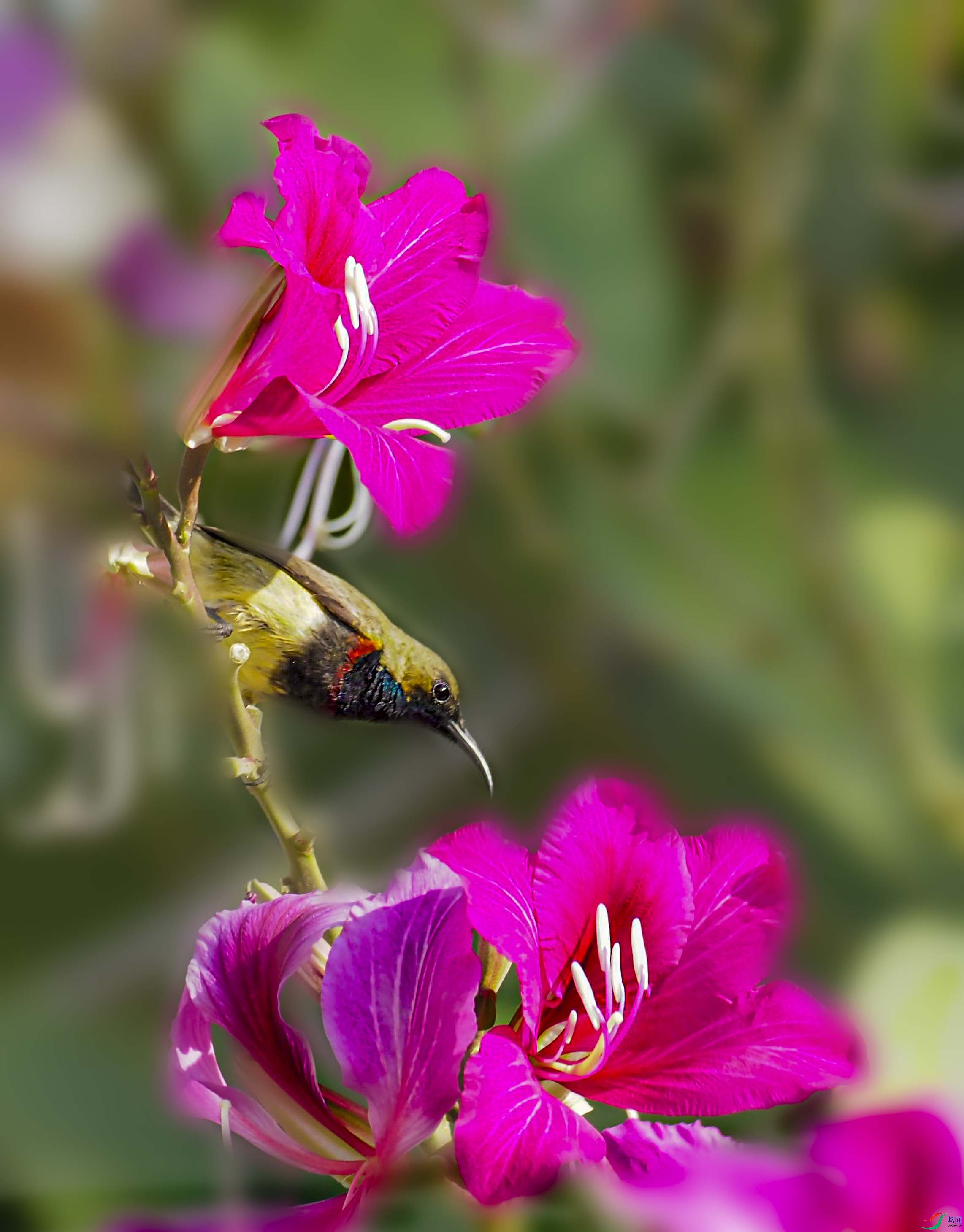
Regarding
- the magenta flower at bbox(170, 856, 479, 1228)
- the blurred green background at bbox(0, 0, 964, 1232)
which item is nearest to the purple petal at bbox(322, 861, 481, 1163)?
the magenta flower at bbox(170, 856, 479, 1228)

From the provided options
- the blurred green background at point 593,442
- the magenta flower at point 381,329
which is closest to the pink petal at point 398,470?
the magenta flower at point 381,329

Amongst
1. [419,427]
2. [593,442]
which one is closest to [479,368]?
[419,427]

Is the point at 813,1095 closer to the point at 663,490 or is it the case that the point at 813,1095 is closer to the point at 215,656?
the point at 215,656

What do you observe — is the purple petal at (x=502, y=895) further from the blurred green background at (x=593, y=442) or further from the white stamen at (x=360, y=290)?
the blurred green background at (x=593, y=442)

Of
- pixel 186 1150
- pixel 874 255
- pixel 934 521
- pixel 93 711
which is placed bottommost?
pixel 186 1150

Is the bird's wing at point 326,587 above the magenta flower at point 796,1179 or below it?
above

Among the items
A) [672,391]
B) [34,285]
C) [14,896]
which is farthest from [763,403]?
[14,896]
